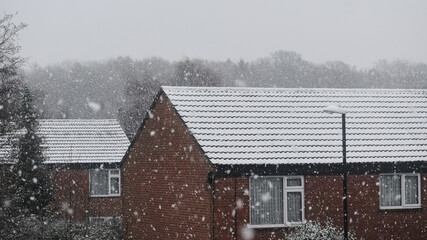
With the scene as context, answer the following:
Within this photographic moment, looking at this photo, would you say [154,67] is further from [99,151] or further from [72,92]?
[99,151]

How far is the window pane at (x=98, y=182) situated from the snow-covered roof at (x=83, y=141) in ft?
2.15

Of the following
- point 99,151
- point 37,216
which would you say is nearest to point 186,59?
point 99,151

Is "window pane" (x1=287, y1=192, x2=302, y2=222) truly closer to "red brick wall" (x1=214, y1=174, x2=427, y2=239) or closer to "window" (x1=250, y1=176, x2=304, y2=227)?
"window" (x1=250, y1=176, x2=304, y2=227)

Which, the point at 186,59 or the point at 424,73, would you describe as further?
the point at 424,73

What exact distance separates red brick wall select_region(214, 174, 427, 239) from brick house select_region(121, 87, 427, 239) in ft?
0.09

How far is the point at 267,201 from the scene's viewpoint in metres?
18.6

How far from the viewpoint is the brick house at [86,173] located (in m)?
32.1

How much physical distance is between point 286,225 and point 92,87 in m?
89.4

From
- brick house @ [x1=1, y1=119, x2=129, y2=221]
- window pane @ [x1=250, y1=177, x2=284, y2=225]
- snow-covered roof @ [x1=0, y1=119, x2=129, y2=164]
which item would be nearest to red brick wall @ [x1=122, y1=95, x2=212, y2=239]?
window pane @ [x1=250, y1=177, x2=284, y2=225]

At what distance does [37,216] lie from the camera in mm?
28156

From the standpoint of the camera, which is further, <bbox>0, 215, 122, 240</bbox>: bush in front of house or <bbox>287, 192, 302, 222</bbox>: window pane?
<bbox>0, 215, 122, 240</bbox>: bush in front of house

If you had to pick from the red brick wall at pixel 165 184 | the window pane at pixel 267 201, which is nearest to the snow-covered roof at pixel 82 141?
the red brick wall at pixel 165 184

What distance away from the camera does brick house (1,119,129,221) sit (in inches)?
1262

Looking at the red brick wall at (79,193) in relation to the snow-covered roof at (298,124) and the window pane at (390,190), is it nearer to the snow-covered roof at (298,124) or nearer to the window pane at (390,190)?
the snow-covered roof at (298,124)
